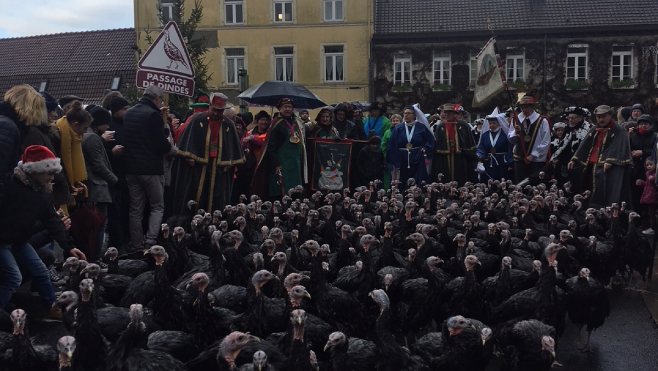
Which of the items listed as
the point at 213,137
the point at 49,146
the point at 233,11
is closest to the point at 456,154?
the point at 213,137

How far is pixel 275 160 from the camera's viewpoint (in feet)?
40.3

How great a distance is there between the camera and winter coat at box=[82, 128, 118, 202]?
28.8 feet

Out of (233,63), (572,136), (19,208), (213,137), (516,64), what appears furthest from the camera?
(233,63)

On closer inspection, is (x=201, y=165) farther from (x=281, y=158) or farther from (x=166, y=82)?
(x=281, y=158)

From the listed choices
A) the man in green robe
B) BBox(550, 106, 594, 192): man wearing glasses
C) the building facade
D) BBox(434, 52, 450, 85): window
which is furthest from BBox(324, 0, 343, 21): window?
the man in green robe

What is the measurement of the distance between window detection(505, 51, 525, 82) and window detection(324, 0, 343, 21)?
8046 mm

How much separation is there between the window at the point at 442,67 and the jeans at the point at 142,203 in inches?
904

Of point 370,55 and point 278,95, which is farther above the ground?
point 370,55

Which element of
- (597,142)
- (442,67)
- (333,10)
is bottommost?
(597,142)

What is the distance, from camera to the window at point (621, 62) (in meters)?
29.9

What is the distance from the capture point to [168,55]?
9.25 meters

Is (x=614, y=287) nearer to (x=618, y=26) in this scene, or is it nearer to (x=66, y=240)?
(x=66, y=240)

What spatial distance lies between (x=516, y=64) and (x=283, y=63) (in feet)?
35.9

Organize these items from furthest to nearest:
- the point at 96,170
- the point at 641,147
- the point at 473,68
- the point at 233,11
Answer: the point at 233,11 → the point at 473,68 → the point at 641,147 → the point at 96,170
